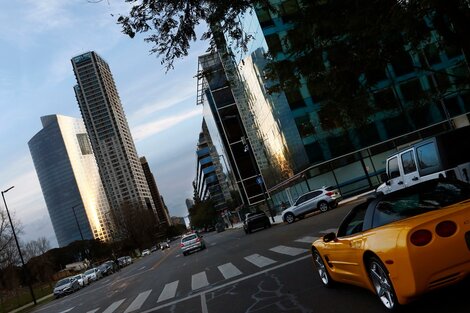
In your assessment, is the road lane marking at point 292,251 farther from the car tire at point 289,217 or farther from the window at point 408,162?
the car tire at point 289,217

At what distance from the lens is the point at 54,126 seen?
165500mm

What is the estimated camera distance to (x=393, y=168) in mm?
14703

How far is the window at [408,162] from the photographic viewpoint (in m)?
13.2

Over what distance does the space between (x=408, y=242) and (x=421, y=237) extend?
15 centimetres

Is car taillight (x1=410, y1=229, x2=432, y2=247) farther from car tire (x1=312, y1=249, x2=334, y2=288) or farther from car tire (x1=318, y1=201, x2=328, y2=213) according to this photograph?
car tire (x1=318, y1=201, x2=328, y2=213)

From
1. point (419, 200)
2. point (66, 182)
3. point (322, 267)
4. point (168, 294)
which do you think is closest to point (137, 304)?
point (168, 294)

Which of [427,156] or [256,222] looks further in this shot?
[256,222]

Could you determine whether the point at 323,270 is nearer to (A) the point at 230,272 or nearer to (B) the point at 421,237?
(B) the point at 421,237

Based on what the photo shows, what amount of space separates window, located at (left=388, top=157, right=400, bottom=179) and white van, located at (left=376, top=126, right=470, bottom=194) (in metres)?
0.62

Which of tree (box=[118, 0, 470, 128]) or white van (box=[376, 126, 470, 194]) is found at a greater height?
tree (box=[118, 0, 470, 128])

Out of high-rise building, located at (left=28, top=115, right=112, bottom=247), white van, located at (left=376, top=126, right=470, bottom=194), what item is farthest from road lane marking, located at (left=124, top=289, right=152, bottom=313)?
high-rise building, located at (left=28, top=115, right=112, bottom=247)

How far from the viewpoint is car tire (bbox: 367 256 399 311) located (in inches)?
240

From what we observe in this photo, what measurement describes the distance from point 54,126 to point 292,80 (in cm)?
16545

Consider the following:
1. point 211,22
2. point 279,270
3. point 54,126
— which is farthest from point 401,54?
point 54,126
